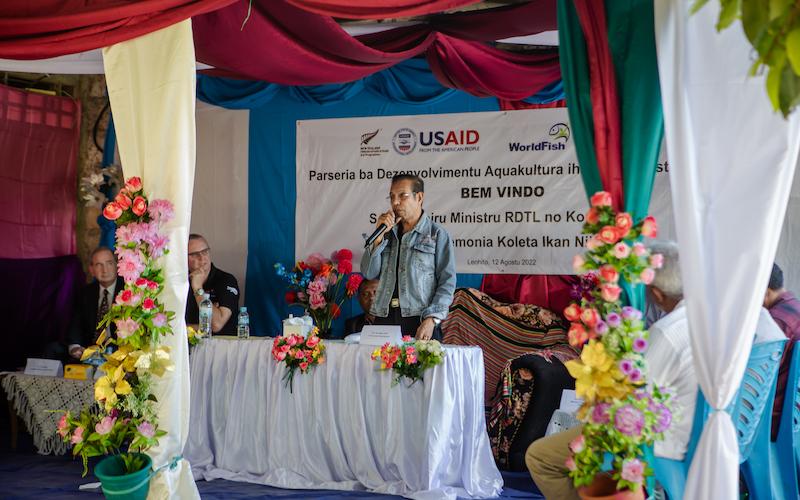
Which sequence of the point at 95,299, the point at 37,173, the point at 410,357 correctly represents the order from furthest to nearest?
the point at 37,173 < the point at 95,299 < the point at 410,357

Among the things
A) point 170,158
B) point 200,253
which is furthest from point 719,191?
point 200,253

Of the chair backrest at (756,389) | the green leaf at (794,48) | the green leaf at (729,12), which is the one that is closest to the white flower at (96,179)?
the chair backrest at (756,389)

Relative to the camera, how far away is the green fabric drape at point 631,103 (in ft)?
7.89

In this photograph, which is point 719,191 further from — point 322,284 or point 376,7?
point 322,284

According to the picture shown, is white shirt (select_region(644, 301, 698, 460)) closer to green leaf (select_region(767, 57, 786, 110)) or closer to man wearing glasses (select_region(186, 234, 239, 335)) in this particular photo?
green leaf (select_region(767, 57, 786, 110))

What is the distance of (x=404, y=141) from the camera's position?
5.67 metres

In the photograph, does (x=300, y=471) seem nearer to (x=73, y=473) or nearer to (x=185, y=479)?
(x=185, y=479)

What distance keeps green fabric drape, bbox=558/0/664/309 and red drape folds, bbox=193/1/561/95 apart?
1172mm

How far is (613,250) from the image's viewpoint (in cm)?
225

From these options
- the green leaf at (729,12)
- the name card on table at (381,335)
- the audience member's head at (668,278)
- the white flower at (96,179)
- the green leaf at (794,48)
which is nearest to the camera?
the green leaf at (794,48)

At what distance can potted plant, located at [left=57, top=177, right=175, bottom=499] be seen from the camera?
291 cm

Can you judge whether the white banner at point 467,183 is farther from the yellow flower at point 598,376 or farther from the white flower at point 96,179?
the yellow flower at point 598,376

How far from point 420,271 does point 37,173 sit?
353 cm

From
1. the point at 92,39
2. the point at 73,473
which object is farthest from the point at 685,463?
the point at 73,473
